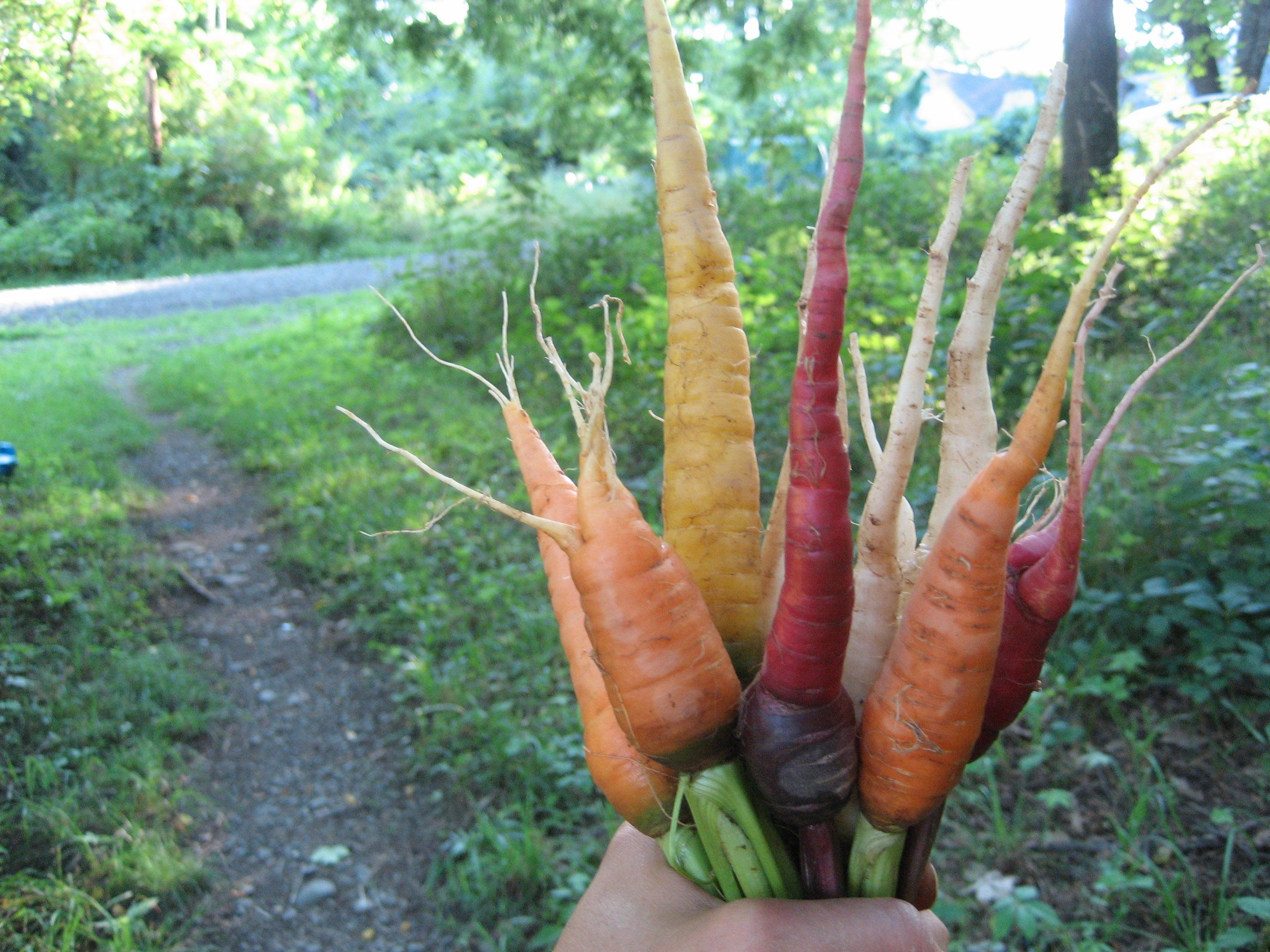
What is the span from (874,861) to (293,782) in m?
2.44

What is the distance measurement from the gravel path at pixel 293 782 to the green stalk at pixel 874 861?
5.62 ft

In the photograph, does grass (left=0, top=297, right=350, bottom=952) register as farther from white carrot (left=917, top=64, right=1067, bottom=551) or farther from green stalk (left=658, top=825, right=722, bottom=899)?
white carrot (left=917, top=64, right=1067, bottom=551)

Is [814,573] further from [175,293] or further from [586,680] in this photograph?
[175,293]

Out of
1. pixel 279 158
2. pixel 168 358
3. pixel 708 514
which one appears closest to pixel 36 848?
pixel 708 514

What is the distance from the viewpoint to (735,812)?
94cm

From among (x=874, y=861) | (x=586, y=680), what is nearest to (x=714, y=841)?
(x=874, y=861)

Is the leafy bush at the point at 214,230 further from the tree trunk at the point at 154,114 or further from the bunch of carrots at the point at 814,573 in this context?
the bunch of carrots at the point at 814,573

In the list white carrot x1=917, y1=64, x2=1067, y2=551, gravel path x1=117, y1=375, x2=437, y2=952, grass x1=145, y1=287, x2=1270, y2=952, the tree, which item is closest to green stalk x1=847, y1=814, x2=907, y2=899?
white carrot x1=917, y1=64, x2=1067, y2=551

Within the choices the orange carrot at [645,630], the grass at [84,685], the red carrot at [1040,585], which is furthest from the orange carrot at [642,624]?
the grass at [84,685]

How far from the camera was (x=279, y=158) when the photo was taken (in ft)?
19.0

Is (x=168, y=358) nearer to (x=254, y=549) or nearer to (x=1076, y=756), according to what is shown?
(x=254, y=549)

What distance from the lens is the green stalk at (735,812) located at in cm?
94

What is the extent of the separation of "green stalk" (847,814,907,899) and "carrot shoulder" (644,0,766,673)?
0.28 metres

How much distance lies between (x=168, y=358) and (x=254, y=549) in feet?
4.84
